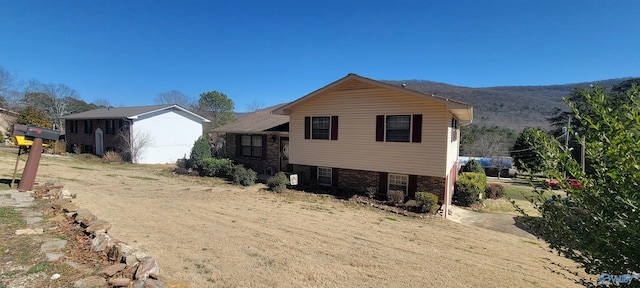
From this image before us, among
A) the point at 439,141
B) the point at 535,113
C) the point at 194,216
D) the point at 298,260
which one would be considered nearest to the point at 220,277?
the point at 298,260

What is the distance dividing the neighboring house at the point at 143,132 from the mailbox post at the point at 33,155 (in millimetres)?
13547

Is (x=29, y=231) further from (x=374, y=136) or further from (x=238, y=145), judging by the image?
(x=238, y=145)

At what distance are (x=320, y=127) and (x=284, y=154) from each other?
145 inches

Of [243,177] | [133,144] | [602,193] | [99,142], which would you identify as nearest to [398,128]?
[243,177]

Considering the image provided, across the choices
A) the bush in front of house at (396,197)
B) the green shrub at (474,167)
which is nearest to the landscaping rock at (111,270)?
the bush in front of house at (396,197)

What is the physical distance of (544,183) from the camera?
2969 millimetres

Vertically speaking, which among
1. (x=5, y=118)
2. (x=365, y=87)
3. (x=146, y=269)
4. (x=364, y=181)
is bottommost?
(x=364, y=181)

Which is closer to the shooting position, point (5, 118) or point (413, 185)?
point (413, 185)

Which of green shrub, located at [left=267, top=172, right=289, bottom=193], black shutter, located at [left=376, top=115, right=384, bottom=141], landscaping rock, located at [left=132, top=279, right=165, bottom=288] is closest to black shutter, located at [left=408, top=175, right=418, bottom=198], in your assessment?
black shutter, located at [left=376, top=115, right=384, bottom=141]

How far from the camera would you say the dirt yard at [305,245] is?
16.5ft

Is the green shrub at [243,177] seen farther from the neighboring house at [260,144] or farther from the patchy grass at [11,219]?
the patchy grass at [11,219]

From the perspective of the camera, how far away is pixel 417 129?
12180 mm

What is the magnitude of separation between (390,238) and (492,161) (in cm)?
2883

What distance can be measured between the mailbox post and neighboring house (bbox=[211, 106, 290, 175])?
951 centimetres
